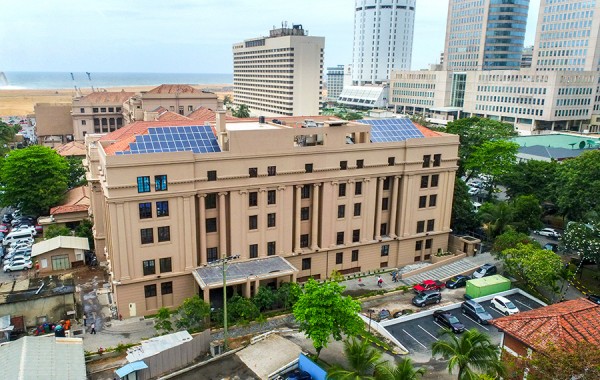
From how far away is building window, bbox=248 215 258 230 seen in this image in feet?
171

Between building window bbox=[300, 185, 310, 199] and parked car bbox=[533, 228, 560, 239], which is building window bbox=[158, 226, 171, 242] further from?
parked car bbox=[533, 228, 560, 239]

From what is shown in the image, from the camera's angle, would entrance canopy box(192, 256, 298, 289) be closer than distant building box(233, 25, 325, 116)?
Yes

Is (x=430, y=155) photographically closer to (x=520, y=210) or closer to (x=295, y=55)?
(x=520, y=210)

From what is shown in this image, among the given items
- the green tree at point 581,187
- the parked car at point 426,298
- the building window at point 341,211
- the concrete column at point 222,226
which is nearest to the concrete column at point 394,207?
the building window at point 341,211

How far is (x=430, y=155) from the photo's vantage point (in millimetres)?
60688

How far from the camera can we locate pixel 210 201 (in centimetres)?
5081

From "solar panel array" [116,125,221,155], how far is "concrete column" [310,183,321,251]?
12439 mm

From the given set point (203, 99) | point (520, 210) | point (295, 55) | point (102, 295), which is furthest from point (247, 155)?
point (295, 55)

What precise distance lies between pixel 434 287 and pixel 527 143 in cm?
7139

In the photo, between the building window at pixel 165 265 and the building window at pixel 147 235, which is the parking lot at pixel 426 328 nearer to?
the building window at pixel 165 265

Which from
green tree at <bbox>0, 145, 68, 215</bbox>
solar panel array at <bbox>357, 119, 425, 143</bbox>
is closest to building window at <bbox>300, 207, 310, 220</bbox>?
solar panel array at <bbox>357, 119, 425, 143</bbox>

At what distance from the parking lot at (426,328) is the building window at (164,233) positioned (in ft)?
78.9

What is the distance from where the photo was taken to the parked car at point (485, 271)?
5763cm

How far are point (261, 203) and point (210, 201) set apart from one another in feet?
18.5
